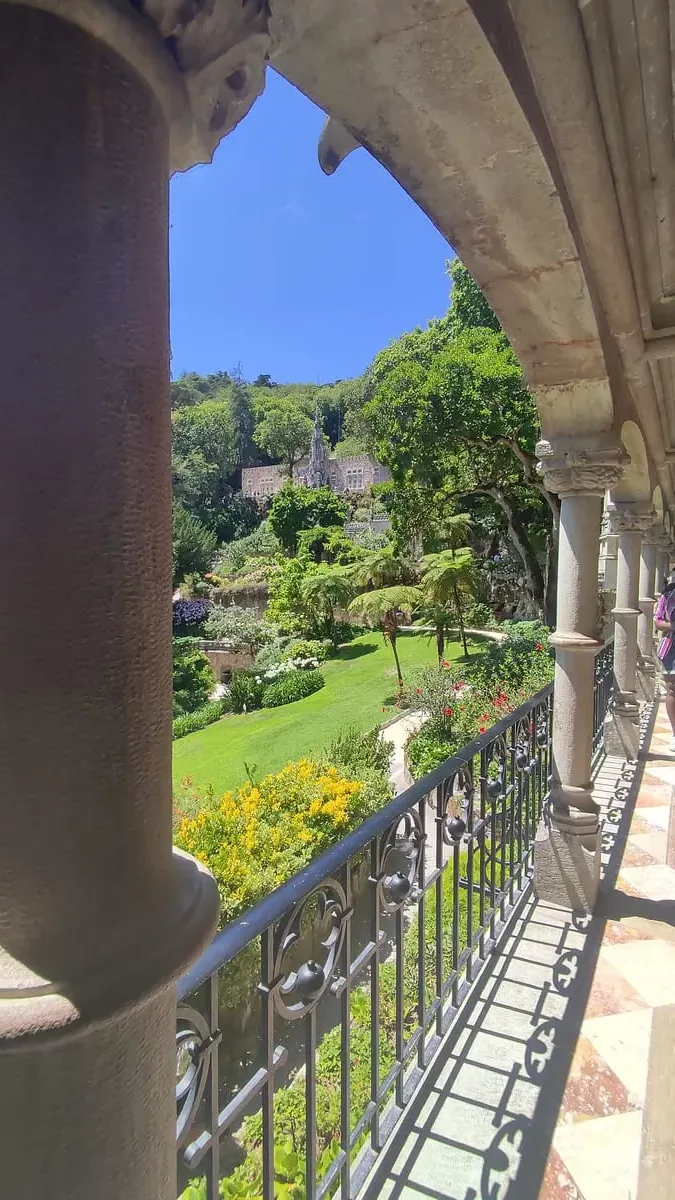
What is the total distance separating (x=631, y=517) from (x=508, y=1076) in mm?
4581

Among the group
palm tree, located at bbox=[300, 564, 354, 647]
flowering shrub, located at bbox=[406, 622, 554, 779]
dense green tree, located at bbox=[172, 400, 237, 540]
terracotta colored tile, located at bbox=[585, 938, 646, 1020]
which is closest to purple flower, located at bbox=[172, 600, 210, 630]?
palm tree, located at bbox=[300, 564, 354, 647]

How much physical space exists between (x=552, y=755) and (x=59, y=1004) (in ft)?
10.2

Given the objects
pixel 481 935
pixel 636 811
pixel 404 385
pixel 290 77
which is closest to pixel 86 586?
pixel 290 77

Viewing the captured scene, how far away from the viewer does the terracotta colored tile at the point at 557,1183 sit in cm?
164

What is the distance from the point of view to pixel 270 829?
4750mm

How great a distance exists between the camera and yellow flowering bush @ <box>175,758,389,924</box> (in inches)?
167

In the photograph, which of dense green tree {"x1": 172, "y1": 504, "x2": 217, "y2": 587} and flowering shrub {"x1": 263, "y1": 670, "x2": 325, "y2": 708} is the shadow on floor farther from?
dense green tree {"x1": 172, "y1": 504, "x2": 217, "y2": 587}

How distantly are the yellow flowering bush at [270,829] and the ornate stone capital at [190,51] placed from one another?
3766mm

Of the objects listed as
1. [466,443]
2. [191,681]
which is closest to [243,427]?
[191,681]

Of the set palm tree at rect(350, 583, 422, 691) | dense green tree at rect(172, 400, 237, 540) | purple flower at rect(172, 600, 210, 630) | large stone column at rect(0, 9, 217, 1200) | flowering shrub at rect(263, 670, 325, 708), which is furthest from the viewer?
dense green tree at rect(172, 400, 237, 540)

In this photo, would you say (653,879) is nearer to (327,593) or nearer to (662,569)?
(662,569)

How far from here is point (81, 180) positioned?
60cm

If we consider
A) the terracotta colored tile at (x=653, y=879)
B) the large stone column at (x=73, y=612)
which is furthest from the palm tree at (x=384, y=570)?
the large stone column at (x=73, y=612)

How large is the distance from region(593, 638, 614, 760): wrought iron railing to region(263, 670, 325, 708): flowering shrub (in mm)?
10685
